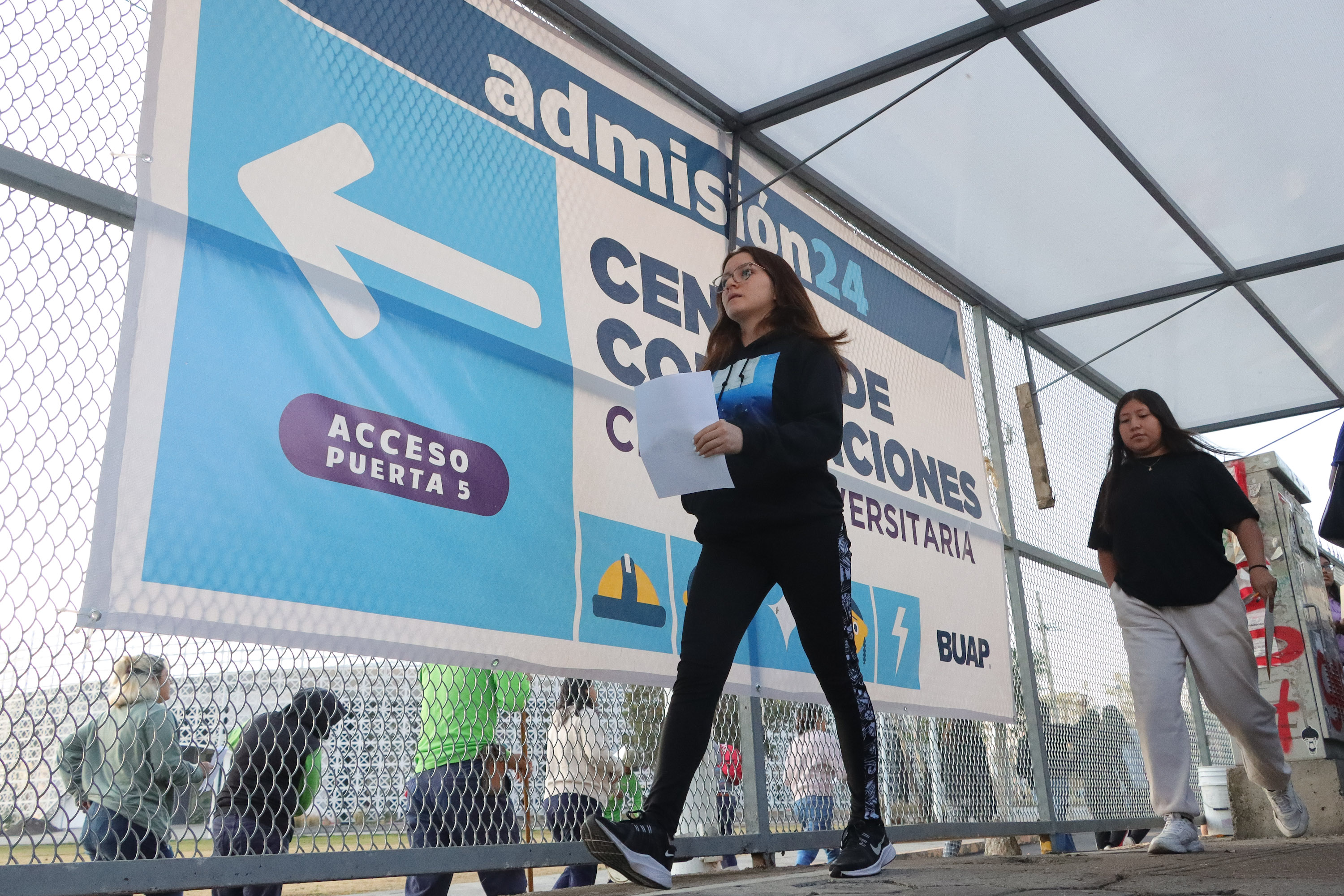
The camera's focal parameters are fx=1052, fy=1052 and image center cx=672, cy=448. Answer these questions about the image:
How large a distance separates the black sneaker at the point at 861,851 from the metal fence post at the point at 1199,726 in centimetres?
547

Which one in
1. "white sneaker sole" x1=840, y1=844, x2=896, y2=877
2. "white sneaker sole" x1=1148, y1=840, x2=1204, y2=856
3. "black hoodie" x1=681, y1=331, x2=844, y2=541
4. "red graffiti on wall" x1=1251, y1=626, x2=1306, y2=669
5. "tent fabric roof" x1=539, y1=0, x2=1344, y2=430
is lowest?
"white sneaker sole" x1=1148, y1=840, x2=1204, y2=856

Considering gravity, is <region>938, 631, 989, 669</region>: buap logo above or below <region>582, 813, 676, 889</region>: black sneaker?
above

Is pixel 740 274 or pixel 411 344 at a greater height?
pixel 740 274

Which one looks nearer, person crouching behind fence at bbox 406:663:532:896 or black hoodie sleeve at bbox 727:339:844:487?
black hoodie sleeve at bbox 727:339:844:487

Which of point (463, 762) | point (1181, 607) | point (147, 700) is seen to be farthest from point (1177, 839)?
point (147, 700)

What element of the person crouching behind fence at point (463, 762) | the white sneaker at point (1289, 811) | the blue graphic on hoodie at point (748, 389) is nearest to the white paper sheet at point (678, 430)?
the blue graphic on hoodie at point (748, 389)

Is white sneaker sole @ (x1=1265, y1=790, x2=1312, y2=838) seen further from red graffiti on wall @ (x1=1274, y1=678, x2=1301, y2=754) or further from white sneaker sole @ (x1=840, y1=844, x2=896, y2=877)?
white sneaker sole @ (x1=840, y1=844, x2=896, y2=877)

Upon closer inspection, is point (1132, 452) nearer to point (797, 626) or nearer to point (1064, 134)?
point (1064, 134)

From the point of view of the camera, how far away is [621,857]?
2.29 m

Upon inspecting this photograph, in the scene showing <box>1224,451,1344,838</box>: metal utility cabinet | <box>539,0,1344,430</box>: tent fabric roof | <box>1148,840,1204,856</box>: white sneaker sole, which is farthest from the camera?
<box>1224,451,1344,838</box>: metal utility cabinet

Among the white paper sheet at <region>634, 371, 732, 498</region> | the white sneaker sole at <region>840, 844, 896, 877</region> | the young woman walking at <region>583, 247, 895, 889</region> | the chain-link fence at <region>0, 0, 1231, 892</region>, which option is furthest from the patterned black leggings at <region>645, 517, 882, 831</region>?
the chain-link fence at <region>0, 0, 1231, 892</region>

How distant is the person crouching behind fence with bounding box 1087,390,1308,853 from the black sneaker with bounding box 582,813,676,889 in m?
2.04

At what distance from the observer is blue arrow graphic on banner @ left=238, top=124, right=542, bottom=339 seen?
2.70 meters

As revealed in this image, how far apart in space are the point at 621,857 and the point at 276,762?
825mm
